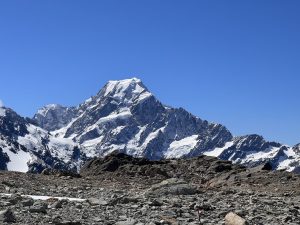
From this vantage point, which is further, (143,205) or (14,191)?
(14,191)

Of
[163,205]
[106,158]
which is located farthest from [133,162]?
[163,205]

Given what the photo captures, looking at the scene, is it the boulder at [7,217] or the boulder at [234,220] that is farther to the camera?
the boulder at [234,220]

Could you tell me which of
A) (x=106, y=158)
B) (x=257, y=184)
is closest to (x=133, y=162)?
(x=106, y=158)

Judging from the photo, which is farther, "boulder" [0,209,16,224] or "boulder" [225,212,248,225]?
"boulder" [225,212,248,225]

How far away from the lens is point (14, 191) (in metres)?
29.9

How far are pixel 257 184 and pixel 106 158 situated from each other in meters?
28.6

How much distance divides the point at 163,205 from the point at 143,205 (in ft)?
2.82

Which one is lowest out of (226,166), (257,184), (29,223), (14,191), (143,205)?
(29,223)

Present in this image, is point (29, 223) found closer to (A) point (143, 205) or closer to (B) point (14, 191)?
(A) point (143, 205)

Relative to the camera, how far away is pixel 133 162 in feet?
213

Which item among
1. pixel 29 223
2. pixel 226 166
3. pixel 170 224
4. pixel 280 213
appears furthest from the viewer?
pixel 226 166

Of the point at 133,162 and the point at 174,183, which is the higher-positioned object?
the point at 133,162

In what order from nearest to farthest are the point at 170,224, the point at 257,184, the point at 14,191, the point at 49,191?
the point at 170,224 → the point at 14,191 → the point at 49,191 → the point at 257,184

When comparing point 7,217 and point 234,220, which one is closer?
point 7,217
